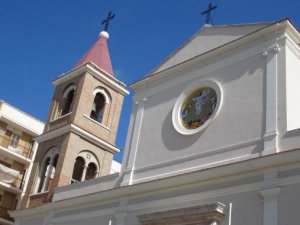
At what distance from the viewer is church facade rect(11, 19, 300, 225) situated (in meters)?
11.4

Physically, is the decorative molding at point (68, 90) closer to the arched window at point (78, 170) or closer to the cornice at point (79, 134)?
the cornice at point (79, 134)

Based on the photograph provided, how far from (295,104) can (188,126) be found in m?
3.21

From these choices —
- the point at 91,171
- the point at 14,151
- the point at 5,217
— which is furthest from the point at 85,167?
Answer: the point at 14,151

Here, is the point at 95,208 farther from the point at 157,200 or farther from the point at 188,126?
the point at 188,126

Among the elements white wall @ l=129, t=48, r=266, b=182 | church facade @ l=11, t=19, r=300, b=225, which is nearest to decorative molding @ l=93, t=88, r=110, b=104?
church facade @ l=11, t=19, r=300, b=225

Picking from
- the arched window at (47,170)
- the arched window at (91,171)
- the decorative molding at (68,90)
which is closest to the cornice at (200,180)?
the arched window at (47,170)

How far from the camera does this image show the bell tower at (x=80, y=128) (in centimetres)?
1900

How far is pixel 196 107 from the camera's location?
47.5ft

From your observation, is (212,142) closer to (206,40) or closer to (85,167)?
(206,40)

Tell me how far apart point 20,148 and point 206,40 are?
64.0 feet

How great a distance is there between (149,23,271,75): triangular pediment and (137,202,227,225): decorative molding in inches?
206

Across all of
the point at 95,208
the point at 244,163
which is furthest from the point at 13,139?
the point at 244,163

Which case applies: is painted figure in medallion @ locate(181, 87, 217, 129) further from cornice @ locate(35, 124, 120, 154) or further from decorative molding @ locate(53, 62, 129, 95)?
decorative molding @ locate(53, 62, 129, 95)

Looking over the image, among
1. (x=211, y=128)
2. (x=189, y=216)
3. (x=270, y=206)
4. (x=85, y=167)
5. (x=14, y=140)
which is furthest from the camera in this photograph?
(x=14, y=140)
